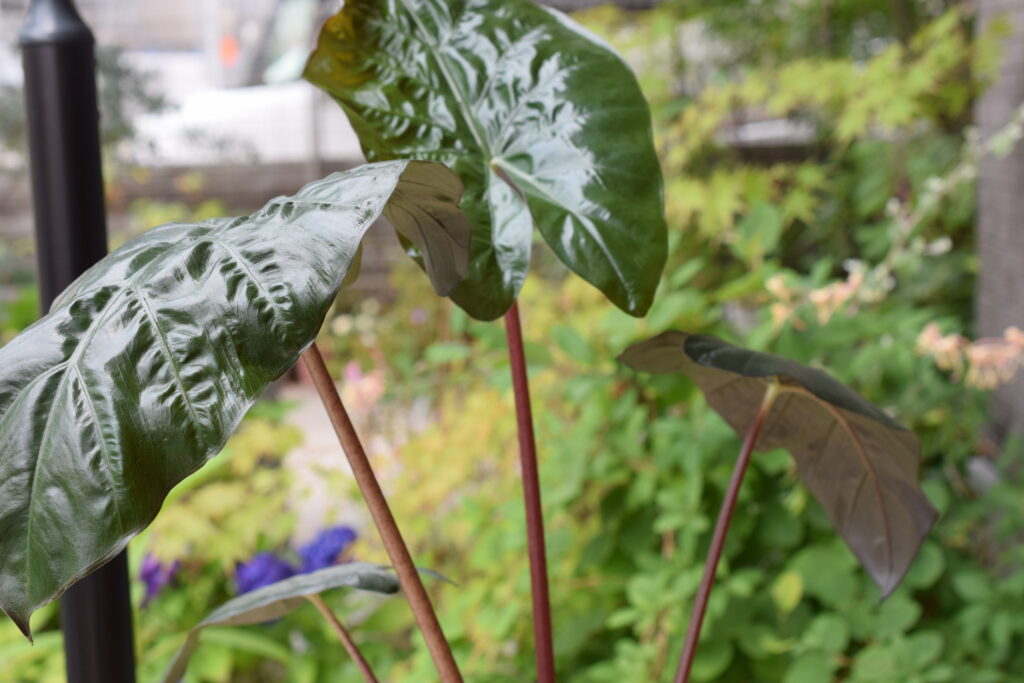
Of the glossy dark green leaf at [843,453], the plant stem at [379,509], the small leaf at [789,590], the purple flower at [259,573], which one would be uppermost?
the plant stem at [379,509]

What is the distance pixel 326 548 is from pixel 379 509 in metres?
1.09

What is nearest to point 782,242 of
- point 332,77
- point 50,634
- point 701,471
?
point 701,471

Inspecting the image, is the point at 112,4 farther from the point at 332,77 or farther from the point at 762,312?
the point at 332,77

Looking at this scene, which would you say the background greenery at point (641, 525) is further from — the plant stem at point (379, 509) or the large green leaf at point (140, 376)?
the large green leaf at point (140, 376)

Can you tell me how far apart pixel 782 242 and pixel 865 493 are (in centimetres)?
312

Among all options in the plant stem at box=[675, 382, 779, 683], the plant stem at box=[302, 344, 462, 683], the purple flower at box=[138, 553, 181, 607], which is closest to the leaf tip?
the plant stem at box=[302, 344, 462, 683]

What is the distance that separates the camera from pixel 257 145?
5055 millimetres

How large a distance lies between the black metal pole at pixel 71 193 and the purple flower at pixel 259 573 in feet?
2.92

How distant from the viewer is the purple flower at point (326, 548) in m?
1.55

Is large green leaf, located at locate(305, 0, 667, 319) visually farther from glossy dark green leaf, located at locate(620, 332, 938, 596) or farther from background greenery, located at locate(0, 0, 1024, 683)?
background greenery, located at locate(0, 0, 1024, 683)

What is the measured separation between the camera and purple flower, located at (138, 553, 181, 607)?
1.47 m

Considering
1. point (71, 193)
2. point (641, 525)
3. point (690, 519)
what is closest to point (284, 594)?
point (71, 193)

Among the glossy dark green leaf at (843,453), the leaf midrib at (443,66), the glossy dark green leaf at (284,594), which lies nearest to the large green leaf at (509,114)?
the leaf midrib at (443,66)

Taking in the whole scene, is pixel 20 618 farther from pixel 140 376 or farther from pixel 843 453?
pixel 843 453
